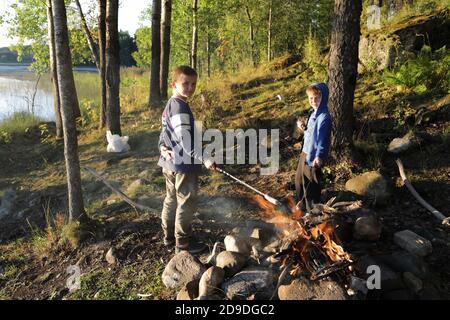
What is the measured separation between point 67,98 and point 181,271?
2847mm

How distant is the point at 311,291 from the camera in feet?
11.1

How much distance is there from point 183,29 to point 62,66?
18.9 meters

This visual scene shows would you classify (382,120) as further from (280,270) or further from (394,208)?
(280,270)

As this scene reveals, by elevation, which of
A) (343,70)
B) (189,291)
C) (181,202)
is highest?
(343,70)

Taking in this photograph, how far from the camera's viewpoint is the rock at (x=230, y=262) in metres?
3.85

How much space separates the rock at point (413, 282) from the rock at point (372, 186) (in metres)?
1.63

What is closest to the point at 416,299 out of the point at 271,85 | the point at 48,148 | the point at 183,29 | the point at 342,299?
the point at 342,299

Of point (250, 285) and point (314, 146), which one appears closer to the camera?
point (250, 285)

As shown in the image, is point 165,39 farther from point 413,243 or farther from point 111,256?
point 413,243

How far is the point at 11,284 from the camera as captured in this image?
4.74 metres

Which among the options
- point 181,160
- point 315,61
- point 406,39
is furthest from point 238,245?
point 315,61

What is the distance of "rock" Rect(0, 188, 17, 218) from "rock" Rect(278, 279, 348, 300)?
592 centimetres

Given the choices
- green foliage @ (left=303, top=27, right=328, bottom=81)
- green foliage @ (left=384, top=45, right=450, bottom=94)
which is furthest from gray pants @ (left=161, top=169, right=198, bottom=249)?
green foliage @ (left=303, top=27, right=328, bottom=81)

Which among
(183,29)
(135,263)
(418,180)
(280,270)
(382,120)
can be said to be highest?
(183,29)
